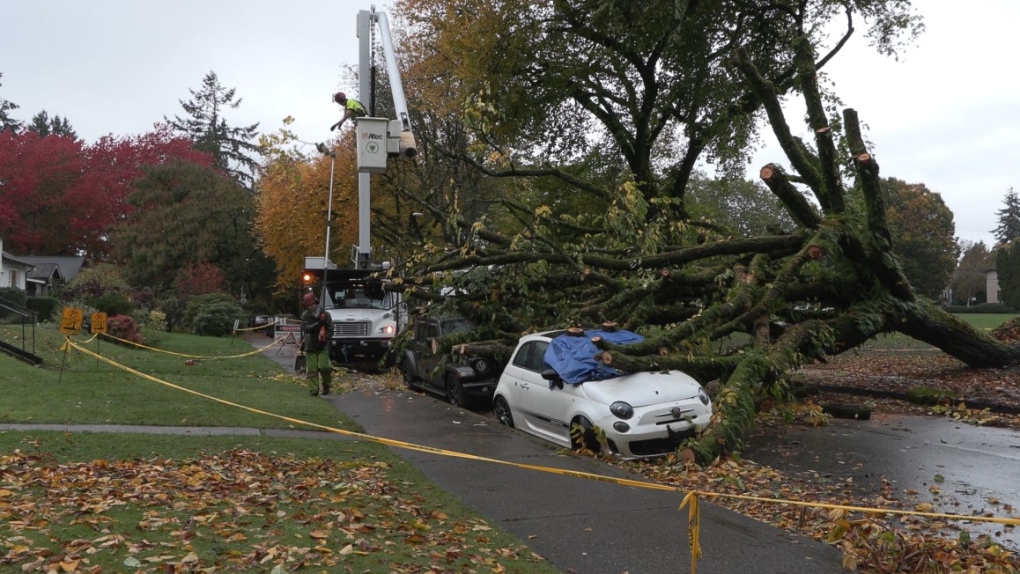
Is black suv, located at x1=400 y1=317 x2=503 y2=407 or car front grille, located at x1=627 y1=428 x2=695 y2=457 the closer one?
car front grille, located at x1=627 y1=428 x2=695 y2=457

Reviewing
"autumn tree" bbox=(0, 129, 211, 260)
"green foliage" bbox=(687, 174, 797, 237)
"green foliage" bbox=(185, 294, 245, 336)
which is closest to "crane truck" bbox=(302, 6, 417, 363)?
"green foliage" bbox=(185, 294, 245, 336)

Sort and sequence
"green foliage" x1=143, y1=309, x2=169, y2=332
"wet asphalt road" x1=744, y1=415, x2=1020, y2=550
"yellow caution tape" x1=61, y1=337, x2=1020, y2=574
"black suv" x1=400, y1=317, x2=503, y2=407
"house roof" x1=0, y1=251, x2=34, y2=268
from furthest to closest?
"house roof" x1=0, y1=251, x2=34, y2=268 < "green foliage" x1=143, y1=309, x2=169, y2=332 < "black suv" x1=400, y1=317, x2=503, y2=407 < "wet asphalt road" x1=744, y1=415, x2=1020, y2=550 < "yellow caution tape" x1=61, y1=337, x2=1020, y2=574

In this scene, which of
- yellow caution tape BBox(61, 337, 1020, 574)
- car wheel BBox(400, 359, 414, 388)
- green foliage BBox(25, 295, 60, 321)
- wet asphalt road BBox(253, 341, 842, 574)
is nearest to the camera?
yellow caution tape BBox(61, 337, 1020, 574)

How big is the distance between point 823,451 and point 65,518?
790 centimetres

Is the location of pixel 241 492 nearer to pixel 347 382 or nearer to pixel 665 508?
pixel 665 508

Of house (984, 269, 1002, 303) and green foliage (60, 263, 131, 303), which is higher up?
house (984, 269, 1002, 303)

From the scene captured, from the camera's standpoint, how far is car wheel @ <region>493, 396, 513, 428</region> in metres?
11.6

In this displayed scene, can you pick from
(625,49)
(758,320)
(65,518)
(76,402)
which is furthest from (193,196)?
(65,518)

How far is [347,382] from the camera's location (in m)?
17.1

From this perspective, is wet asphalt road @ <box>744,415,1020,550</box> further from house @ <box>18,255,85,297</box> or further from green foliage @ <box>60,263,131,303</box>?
house @ <box>18,255,85,297</box>

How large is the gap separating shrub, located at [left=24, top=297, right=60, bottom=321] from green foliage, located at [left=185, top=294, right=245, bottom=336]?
744 cm

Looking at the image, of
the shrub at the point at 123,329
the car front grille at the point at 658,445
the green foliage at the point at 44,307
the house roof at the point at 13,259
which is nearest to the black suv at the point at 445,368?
the car front grille at the point at 658,445

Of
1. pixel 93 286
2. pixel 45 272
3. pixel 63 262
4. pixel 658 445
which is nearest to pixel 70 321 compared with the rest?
pixel 658 445

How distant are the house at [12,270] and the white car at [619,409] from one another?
115 ft
